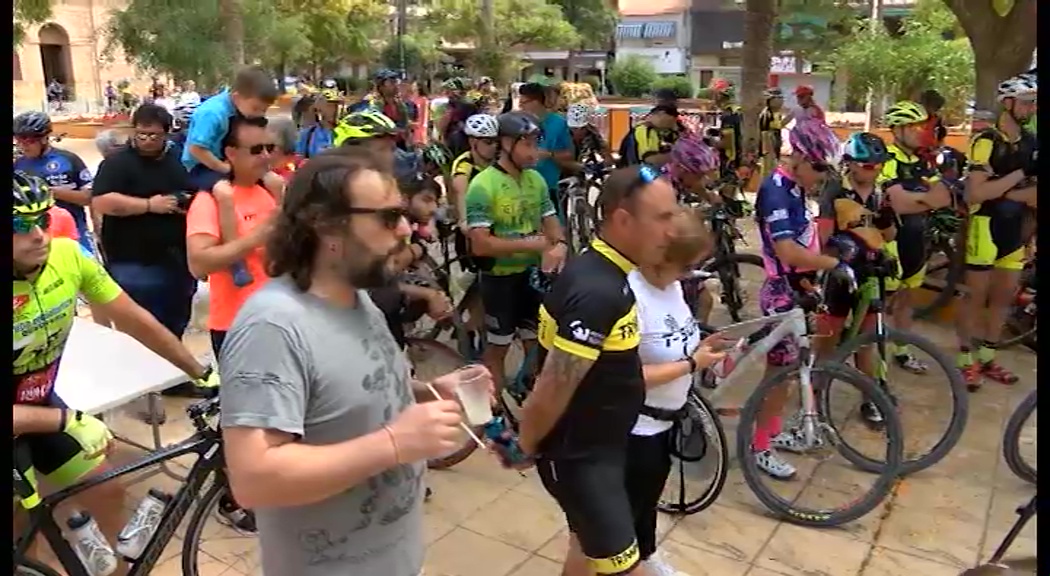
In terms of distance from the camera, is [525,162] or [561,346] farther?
[525,162]

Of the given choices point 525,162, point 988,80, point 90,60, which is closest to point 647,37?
point 90,60

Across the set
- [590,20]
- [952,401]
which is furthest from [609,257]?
[590,20]

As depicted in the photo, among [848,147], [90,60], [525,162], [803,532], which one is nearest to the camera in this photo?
[803,532]

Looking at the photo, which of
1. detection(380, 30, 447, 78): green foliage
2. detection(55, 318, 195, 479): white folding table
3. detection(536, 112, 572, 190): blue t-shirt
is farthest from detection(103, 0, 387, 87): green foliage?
detection(55, 318, 195, 479): white folding table

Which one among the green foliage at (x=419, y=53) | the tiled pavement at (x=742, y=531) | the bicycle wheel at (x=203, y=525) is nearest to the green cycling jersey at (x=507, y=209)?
the tiled pavement at (x=742, y=531)

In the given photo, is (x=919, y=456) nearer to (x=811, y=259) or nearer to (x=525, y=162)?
(x=811, y=259)

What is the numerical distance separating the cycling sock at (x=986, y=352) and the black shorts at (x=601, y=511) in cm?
285

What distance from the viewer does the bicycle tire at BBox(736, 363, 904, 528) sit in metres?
3.59

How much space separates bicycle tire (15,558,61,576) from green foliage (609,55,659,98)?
27.2 metres

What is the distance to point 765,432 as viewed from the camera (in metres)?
3.80

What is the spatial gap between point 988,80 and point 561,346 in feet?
16.8

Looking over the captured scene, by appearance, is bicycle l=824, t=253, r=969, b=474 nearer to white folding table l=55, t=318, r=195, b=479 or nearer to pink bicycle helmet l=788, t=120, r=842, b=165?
pink bicycle helmet l=788, t=120, r=842, b=165

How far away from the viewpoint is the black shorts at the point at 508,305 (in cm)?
427

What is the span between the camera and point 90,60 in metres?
29.4
